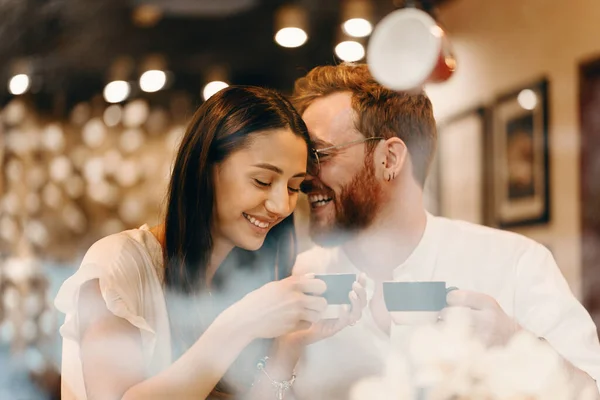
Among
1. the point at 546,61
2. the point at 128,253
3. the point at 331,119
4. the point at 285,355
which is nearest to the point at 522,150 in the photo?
the point at 546,61

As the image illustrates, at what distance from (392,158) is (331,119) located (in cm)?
9

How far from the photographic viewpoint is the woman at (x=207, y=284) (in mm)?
703

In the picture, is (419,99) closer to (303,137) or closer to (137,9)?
(303,137)

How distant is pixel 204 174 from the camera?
2.42 feet

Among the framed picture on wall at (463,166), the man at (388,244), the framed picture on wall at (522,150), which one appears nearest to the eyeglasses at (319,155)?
the man at (388,244)

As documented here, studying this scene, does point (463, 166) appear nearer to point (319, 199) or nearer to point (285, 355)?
point (319, 199)

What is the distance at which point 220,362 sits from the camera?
70 cm

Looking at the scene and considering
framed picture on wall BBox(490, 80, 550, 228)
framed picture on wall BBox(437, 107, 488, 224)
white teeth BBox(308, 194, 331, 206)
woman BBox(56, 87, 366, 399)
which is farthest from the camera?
framed picture on wall BBox(490, 80, 550, 228)

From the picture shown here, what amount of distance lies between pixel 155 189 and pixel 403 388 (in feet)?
1.17

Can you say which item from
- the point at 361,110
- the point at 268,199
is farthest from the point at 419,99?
the point at 268,199

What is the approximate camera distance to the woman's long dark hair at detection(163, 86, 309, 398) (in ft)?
2.41

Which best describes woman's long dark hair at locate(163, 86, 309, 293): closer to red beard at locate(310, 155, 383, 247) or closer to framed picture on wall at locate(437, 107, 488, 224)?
red beard at locate(310, 155, 383, 247)

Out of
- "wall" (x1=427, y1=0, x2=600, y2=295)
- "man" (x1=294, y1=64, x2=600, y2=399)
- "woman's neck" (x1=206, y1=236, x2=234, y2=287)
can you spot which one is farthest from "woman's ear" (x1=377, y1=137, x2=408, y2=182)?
"woman's neck" (x1=206, y1=236, x2=234, y2=287)

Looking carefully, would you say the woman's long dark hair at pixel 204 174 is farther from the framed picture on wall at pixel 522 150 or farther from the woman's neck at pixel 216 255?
the framed picture on wall at pixel 522 150
